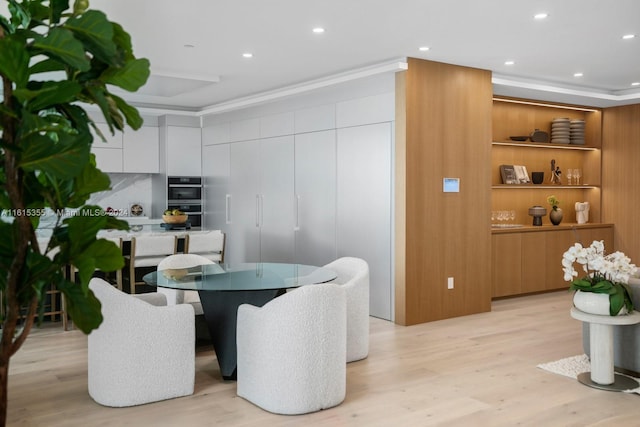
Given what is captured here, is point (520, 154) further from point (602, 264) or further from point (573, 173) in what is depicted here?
point (602, 264)

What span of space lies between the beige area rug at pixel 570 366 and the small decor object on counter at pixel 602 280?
1.76ft

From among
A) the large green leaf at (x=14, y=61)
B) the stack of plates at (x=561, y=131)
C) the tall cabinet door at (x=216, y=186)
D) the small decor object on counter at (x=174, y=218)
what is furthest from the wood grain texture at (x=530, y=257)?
the large green leaf at (x=14, y=61)

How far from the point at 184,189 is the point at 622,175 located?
614 centimetres

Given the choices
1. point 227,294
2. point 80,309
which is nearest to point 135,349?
point 227,294

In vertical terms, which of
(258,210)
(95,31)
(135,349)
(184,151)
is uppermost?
(184,151)

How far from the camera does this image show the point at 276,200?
779 centimetres

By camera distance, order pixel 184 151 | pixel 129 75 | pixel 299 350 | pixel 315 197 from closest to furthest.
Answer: pixel 129 75, pixel 299 350, pixel 315 197, pixel 184 151

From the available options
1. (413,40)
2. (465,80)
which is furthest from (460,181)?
A: (413,40)

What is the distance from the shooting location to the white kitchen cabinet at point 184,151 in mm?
9102

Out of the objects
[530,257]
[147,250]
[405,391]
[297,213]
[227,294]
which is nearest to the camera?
[405,391]

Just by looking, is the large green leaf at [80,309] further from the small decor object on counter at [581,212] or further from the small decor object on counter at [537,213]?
the small decor object on counter at [581,212]

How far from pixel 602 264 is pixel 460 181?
2.39 metres

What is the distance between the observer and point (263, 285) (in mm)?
4000

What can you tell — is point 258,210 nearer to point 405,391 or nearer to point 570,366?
point 405,391
